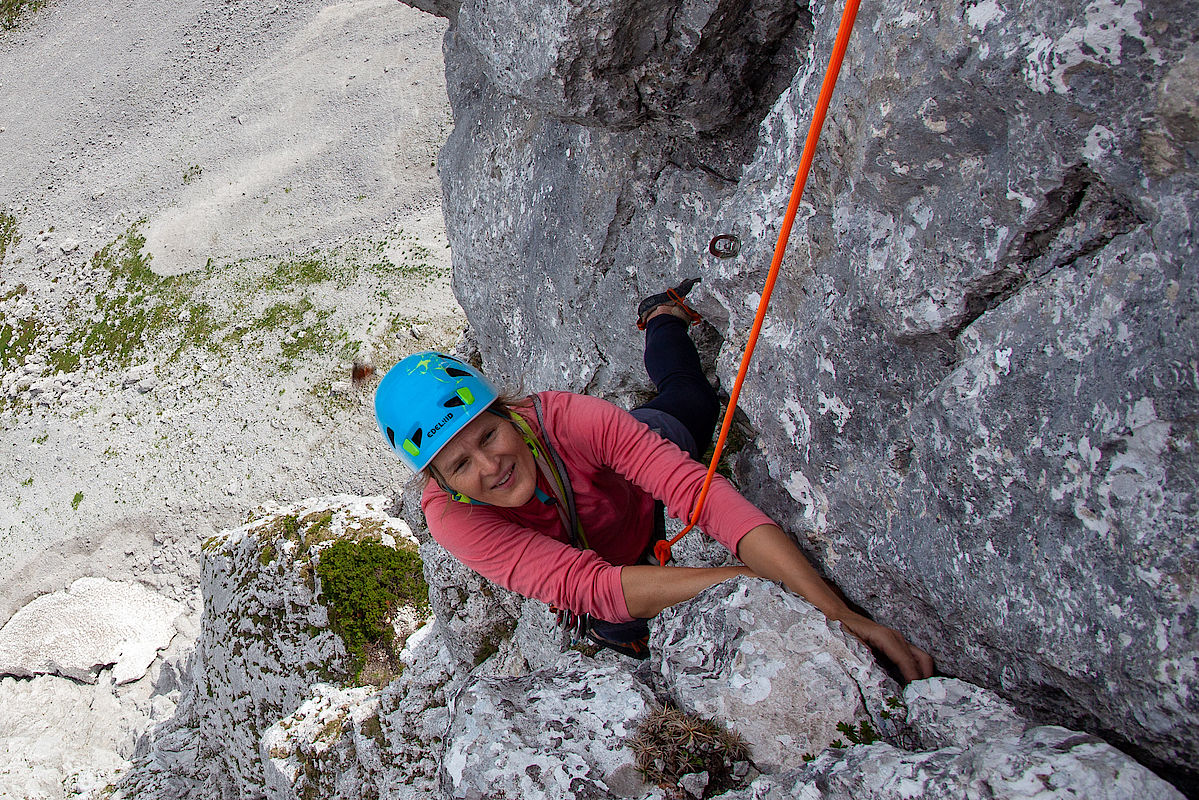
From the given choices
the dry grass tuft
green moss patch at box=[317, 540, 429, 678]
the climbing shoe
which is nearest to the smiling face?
the dry grass tuft

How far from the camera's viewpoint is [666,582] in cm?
461

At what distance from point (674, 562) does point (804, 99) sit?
3679 mm

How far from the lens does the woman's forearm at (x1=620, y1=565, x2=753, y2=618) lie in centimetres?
457

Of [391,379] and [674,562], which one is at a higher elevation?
[391,379]

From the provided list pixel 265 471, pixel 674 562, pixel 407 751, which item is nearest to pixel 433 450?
pixel 674 562

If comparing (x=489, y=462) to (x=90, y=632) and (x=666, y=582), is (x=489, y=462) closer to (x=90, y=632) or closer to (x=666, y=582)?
(x=666, y=582)

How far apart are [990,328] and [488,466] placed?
291 centimetres

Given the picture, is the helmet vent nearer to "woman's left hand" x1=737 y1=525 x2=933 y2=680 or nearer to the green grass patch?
"woman's left hand" x1=737 y1=525 x2=933 y2=680

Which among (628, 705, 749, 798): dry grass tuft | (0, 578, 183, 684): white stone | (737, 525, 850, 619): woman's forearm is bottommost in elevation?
(0, 578, 183, 684): white stone

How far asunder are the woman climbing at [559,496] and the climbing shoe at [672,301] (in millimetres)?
2033

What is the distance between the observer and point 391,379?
519cm

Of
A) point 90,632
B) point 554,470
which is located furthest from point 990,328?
point 90,632

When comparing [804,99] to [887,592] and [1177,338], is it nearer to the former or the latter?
[1177,338]

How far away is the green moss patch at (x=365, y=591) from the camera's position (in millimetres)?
11820
